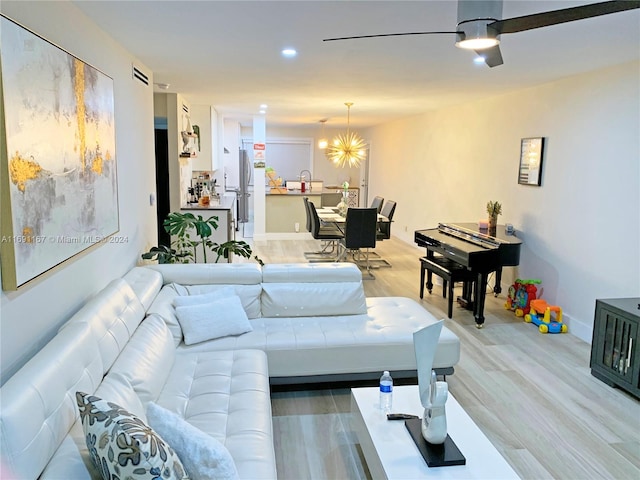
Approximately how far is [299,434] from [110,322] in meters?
1.21

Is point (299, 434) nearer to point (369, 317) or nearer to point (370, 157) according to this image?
point (369, 317)

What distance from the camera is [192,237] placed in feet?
20.3

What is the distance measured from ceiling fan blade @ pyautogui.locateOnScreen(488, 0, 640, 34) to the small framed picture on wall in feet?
11.1

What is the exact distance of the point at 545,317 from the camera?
4570mm

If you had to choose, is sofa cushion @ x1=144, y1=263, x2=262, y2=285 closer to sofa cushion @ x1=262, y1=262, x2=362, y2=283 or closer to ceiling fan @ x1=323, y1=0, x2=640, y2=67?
sofa cushion @ x1=262, y1=262, x2=362, y2=283

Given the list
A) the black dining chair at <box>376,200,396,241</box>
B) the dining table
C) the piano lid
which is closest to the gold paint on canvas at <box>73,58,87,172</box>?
the piano lid

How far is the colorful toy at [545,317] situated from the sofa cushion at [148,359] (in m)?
3.42

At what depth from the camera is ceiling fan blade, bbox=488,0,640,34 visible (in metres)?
1.54

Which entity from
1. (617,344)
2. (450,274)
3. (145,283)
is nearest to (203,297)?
(145,283)

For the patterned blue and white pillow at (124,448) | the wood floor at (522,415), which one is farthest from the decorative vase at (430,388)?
the patterned blue and white pillow at (124,448)

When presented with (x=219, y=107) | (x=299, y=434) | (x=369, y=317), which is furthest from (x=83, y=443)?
(x=219, y=107)

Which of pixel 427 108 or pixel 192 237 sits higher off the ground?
pixel 427 108

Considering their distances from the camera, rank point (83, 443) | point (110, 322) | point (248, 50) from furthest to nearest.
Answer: point (248, 50)
point (110, 322)
point (83, 443)

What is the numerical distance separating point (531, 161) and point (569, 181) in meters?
0.62
